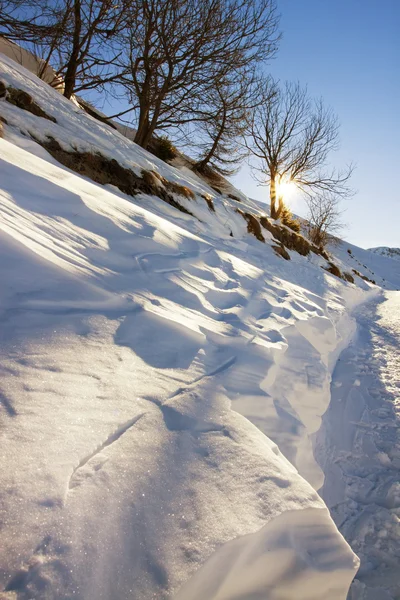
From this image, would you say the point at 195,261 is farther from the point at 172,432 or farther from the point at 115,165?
the point at 115,165

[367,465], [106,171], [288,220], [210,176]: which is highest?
[210,176]

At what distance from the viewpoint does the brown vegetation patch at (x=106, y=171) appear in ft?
12.5

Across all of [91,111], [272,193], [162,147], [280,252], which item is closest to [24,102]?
[280,252]

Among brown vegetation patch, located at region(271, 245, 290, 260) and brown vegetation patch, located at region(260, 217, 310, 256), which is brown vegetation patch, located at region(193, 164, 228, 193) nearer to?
brown vegetation patch, located at region(260, 217, 310, 256)

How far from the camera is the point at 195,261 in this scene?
2836mm

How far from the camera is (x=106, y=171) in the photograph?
4238 mm

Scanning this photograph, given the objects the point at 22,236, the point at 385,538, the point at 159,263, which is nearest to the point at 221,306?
the point at 159,263

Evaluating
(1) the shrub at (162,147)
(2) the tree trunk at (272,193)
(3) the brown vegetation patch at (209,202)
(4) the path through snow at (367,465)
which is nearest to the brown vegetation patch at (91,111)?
(1) the shrub at (162,147)

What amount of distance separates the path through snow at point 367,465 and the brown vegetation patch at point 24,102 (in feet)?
15.1

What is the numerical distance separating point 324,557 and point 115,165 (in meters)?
4.54

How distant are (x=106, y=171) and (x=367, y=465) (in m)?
4.08

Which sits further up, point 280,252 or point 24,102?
point 24,102

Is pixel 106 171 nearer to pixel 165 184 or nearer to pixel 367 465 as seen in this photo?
pixel 165 184

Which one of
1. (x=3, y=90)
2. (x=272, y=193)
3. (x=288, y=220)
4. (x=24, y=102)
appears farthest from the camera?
(x=272, y=193)
